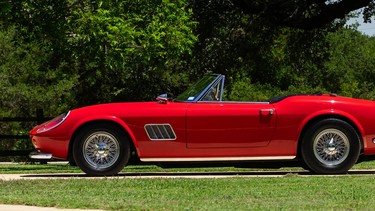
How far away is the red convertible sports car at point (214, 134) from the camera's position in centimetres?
1115

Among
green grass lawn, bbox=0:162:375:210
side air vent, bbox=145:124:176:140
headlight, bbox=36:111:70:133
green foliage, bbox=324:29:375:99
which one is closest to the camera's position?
green grass lawn, bbox=0:162:375:210

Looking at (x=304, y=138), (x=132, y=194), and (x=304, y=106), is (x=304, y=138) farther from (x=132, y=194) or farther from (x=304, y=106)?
(x=132, y=194)

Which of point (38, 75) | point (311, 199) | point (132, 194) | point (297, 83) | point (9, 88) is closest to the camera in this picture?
point (311, 199)

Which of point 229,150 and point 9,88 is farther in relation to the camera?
point 9,88

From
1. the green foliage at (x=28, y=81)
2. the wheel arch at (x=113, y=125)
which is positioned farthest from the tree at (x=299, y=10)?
the green foliage at (x=28, y=81)

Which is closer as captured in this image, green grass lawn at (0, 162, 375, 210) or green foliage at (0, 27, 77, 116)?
green grass lawn at (0, 162, 375, 210)

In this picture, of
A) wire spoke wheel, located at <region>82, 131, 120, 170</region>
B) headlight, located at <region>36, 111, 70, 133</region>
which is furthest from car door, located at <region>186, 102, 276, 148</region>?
headlight, located at <region>36, 111, 70, 133</region>

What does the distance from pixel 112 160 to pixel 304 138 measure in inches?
105

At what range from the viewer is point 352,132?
11.2 meters

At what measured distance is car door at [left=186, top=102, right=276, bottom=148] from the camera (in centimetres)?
1115

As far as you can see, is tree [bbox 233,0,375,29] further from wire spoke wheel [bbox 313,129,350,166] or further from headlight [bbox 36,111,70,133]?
headlight [bbox 36,111,70,133]

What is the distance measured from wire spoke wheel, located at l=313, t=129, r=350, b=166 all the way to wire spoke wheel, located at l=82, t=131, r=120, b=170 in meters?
2.77

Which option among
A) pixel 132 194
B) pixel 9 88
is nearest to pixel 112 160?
pixel 132 194

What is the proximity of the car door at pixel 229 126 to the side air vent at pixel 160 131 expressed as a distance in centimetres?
25
